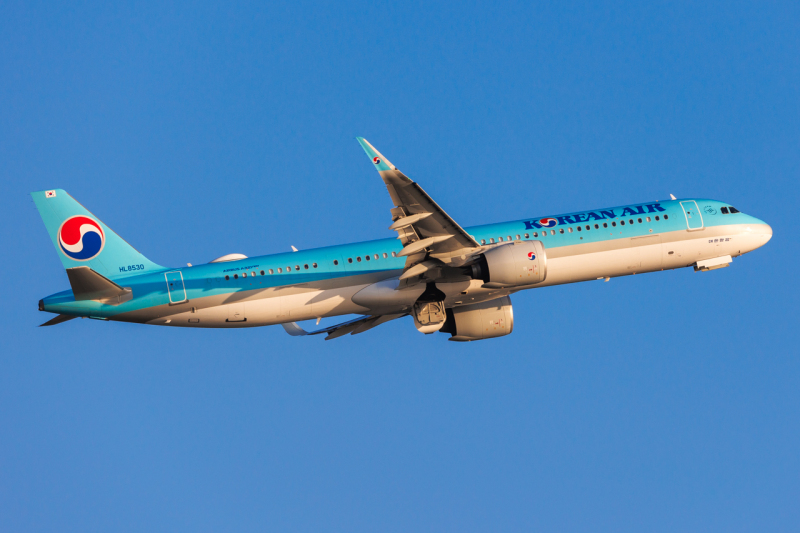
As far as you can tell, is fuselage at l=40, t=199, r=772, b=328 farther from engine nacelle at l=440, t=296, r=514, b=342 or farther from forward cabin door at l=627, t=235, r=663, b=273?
engine nacelle at l=440, t=296, r=514, b=342

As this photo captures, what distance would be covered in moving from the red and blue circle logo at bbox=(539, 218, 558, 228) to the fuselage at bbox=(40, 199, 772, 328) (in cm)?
6

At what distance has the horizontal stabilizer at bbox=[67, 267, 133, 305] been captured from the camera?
31.2 meters

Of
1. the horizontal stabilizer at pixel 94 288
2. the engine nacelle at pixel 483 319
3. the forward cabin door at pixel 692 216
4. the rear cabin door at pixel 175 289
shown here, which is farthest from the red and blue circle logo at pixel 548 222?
the horizontal stabilizer at pixel 94 288

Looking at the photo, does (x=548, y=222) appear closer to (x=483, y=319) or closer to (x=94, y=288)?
(x=483, y=319)

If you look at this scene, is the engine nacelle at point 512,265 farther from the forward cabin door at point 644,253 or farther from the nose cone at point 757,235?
the nose cone at point 757,235

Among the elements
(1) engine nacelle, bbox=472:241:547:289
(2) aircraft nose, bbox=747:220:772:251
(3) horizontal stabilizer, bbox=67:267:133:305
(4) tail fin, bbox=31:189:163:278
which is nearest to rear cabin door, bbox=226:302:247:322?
(4) tail fin, bbox=31:189:163:278

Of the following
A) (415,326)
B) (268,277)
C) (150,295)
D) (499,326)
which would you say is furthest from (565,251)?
(150,295)

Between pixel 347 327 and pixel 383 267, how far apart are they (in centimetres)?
619

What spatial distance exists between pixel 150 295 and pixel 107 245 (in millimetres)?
3462

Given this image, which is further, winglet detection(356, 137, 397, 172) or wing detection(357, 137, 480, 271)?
wing detection(357, 137, 480, 271)

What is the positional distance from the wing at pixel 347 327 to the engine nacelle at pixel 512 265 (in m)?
7.90

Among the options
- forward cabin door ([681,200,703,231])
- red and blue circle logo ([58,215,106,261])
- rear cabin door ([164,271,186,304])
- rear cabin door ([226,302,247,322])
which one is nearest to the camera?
Result: rear cabin door ([164,271,186,304])

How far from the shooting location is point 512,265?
1257 inches

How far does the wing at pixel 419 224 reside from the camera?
28.3 m
